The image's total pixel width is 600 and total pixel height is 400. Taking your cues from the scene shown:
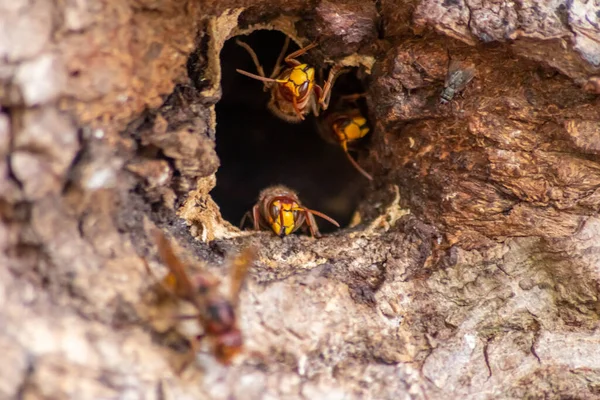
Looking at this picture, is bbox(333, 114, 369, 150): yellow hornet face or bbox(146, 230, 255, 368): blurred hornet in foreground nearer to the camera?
bbox(146, 230, 255, 368): blurred hornet in foreground

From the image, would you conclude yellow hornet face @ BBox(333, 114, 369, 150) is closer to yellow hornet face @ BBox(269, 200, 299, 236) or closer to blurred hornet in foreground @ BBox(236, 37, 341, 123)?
blurred hornet in foreground @ BBox(236, 37, 341, 123)

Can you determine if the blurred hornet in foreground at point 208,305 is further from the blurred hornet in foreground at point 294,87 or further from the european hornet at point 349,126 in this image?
the european hornet at point 349,126

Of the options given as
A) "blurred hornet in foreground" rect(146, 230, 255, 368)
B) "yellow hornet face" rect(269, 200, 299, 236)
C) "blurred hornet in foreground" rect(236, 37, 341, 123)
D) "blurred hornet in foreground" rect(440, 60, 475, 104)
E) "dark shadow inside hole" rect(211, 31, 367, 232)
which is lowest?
"dark shadow inside hole" rect(211, 31, 367, 232)

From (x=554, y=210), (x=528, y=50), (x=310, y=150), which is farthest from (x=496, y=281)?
(x=310, y=150)

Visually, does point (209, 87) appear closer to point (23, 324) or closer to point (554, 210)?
point (23, 324)

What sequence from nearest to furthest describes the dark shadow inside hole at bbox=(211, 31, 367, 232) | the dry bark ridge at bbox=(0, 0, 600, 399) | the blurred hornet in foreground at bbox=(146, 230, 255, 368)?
the dry bark ridge at bbox=(0, 0, 600, 399) → the blurred hornet in foreground at bbox=(146, 230, 255, 368) → the dark shadow inside hole at bbox=(211, 31, 367, 232)

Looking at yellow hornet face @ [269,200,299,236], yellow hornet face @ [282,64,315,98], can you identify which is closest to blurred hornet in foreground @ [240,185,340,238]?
yellow hornet face @ [269,200,299,236]

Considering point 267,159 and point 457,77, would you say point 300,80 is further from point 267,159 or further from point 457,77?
point 267,159
